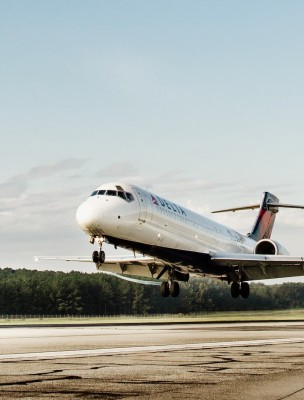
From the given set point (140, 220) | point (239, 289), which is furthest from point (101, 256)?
point (239, 289)

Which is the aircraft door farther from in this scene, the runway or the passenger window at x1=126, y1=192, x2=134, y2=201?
the runway

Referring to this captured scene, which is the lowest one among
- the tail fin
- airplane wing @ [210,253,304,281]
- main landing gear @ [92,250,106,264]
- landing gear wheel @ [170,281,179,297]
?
landing gear wheel @ [170,281,179,297]

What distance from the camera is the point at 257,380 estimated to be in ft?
37.3

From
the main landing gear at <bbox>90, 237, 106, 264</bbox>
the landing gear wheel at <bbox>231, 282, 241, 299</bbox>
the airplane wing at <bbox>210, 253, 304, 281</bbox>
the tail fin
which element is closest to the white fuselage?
the main landing gear at <bbox>90, 237, 106, 264</bbox>

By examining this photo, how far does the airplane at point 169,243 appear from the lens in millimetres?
37875

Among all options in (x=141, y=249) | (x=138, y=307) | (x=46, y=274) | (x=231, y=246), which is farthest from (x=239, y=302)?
(x=46, y=274)

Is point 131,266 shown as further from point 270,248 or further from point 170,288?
point 270,248

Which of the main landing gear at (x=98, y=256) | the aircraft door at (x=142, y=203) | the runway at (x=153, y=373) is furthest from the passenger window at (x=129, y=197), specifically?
the runway at (x=153, y=373)

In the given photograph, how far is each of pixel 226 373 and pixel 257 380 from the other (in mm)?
1149

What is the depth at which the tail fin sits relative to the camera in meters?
63.7

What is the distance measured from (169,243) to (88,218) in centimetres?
722

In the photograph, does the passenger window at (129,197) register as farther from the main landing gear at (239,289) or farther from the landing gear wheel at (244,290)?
the landing gear wheel at (244,290)

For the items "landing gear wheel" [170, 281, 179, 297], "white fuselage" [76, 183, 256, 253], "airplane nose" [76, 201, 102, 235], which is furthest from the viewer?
"landing gear wheel" [170, 281, 179, 297]

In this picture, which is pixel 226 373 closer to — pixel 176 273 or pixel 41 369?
pixel 41 369
